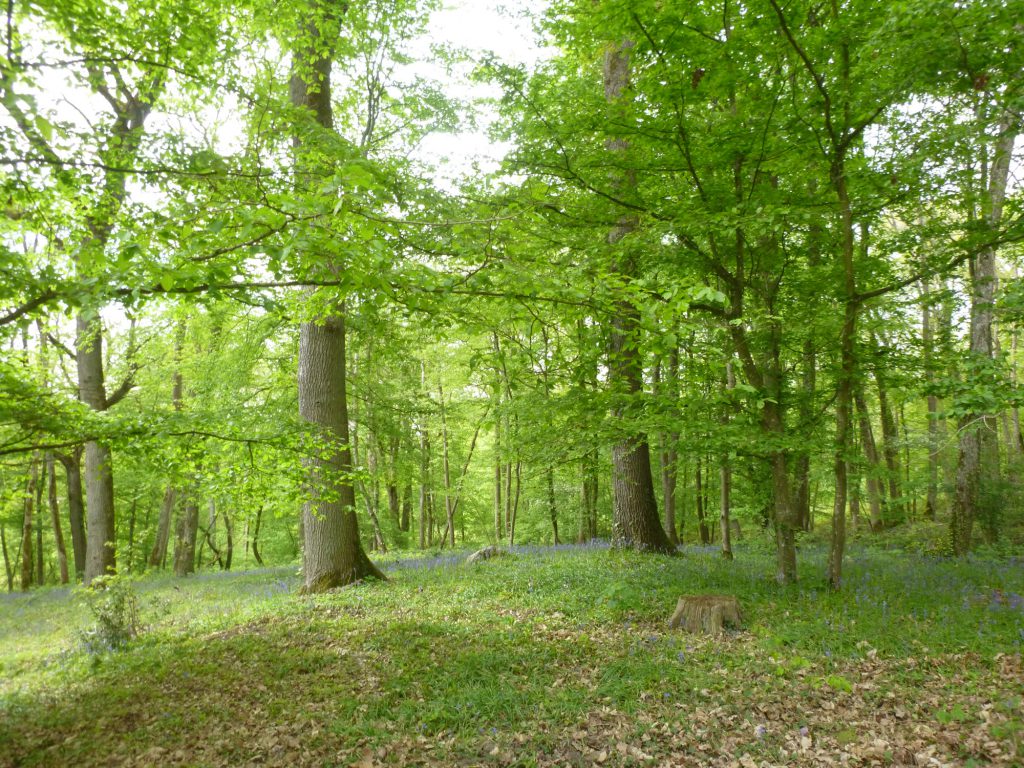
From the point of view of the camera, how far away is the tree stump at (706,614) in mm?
6738

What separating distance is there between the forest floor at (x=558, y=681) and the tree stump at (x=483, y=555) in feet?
10.8

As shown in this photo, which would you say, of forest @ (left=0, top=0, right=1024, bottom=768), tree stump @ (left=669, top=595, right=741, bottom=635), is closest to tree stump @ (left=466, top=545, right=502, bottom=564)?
forest @ (left=0, top=0, right=1024, bottom=768)

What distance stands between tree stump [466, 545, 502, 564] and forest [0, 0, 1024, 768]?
5.85 feet

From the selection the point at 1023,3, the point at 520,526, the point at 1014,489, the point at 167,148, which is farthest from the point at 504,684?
the point at 520,526

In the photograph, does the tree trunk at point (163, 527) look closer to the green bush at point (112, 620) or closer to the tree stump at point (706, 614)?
the green bush at point (112, 620)

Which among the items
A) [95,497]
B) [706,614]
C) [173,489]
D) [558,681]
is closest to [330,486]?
[558,681]

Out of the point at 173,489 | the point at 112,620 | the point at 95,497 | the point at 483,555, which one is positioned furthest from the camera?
the point at 173,489

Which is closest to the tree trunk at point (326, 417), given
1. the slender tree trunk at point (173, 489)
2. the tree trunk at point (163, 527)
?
the slender tree trunk at point (173, 489)

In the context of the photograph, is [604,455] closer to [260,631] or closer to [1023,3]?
[260,631]

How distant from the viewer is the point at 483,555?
12.7m

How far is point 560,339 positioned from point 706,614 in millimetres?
3922

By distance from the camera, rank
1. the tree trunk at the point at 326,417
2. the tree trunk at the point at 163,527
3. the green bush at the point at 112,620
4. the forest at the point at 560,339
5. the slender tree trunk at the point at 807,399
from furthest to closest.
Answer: the tree trunk at the point at 163,527
the tree trunk at the point at 326,417
the slender tree trunk at the point at 807,399
the green bush at the point at 112,620
the forest at the point at 560,339

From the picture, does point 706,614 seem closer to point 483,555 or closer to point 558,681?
point 558,681

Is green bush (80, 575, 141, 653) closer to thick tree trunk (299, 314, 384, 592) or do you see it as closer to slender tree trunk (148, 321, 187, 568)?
thick tree trunk (299, 314, 384, 592)
